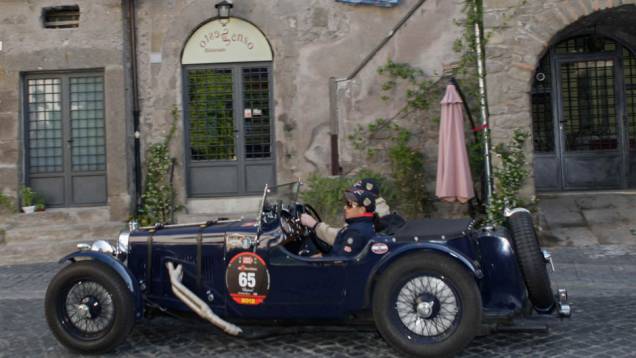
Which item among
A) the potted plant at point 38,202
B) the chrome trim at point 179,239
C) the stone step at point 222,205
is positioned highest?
the potted plant at point 38,202

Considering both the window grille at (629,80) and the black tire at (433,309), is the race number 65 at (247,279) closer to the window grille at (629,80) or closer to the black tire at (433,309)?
the black tire at (433,309)

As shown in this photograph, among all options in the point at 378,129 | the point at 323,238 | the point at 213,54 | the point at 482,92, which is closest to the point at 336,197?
the point at 378,129

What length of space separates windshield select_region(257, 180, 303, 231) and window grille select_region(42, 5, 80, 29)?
24.3 ft

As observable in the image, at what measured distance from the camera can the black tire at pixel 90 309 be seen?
16.9ft

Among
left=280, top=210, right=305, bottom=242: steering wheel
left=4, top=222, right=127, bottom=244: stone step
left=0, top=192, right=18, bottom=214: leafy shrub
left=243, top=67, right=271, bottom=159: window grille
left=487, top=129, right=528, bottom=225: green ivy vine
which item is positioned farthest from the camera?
left=243, top=67, right=271, bottom=159: window grille

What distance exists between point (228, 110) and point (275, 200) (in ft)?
22.2

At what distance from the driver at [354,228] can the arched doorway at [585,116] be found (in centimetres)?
837

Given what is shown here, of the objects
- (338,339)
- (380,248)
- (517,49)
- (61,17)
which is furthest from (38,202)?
(380,248)

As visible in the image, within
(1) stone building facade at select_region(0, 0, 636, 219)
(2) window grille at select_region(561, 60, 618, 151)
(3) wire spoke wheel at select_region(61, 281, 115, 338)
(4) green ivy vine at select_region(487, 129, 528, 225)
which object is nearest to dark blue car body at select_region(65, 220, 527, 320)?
(3) wire spoke wheel at select_region(61, 281, 115, 338)

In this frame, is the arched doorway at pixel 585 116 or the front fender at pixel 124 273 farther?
the arched doorway at pixel 585 116

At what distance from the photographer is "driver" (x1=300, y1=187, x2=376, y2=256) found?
5.09m

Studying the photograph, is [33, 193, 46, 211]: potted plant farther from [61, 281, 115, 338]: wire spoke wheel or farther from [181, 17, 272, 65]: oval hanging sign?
[61, 281, 115, 338]: wire spoke wheel

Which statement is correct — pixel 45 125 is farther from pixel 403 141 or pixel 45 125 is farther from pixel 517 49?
pixel 517 49

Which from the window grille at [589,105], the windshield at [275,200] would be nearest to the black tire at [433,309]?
the windshield at [275,200]
